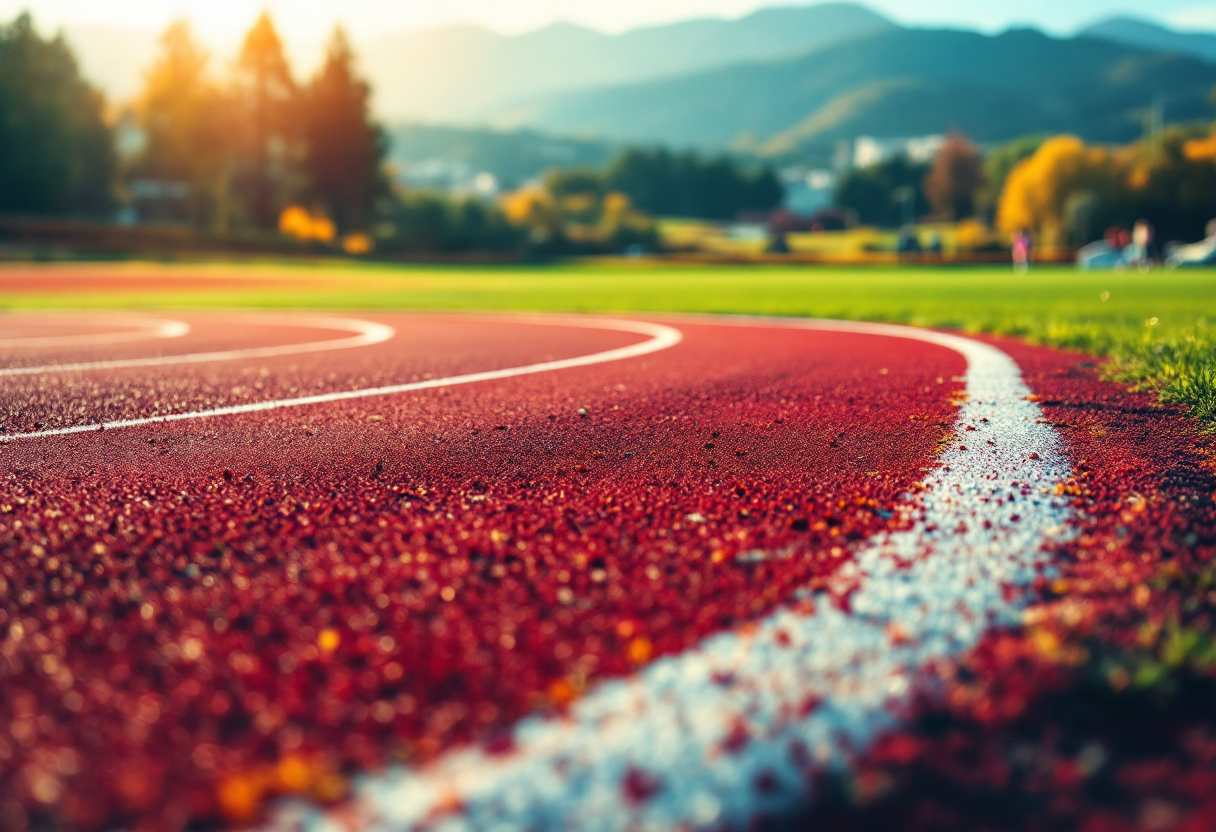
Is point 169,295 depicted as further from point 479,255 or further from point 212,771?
point 479,255

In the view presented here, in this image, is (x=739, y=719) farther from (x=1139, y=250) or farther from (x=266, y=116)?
(x=266, y=116)

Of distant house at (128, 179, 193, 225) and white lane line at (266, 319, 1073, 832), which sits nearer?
white lane line at (266, 319, 1073, 832)

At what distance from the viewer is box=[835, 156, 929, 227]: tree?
151m

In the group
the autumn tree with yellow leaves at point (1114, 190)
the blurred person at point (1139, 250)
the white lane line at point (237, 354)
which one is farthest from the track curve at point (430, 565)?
the autumn tree with yellow leaves at point (1114, 190)

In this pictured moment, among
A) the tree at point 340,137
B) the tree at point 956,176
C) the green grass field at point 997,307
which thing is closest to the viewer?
the green grass field at point 997,307

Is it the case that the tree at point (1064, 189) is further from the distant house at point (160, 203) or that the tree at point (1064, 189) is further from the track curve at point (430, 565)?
the track curve at point (430, 565)

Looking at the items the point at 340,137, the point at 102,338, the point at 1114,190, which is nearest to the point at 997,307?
the point at 102,338

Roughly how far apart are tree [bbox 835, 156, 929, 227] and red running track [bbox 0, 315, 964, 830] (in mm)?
154624

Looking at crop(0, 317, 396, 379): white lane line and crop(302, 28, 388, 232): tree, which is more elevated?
crop(302, 28, 388, 232): tree

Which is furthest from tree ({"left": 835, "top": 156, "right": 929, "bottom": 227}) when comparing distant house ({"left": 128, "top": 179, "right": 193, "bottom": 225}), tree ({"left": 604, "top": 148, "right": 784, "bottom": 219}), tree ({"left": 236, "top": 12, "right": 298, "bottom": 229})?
tree ({"left": 236, "top": 12, "right": 298, "bottom": 229})

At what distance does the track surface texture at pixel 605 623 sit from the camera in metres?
1.65

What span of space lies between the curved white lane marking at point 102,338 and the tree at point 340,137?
59.7 m

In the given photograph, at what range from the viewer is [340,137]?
68375 mm

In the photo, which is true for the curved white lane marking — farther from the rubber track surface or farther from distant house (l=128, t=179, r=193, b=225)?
distant house (l=128, t=179, r=193, b=225)
